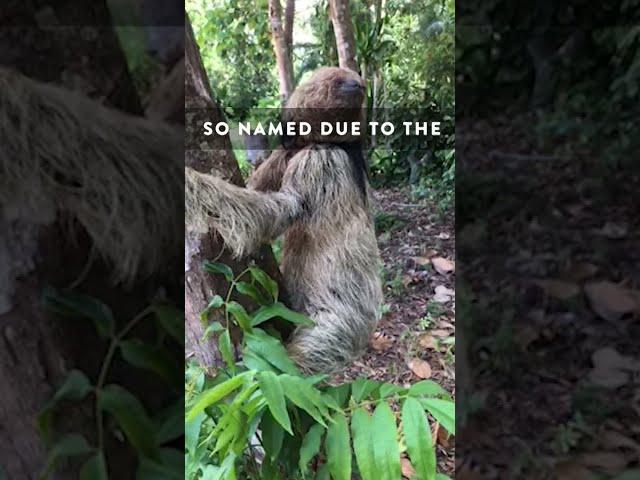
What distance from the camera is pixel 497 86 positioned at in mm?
728

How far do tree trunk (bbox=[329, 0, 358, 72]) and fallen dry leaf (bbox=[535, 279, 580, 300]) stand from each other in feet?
1.27

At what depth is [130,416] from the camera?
0.63 metres

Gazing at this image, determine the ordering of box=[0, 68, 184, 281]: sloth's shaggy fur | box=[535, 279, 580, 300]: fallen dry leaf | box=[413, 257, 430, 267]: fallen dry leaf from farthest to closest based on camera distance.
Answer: box=[535, 279, 580, 300]: fallen dry leaf, box=[413, 257, 430, 267]: fallen dry leaf, box=[0, 68, 184, 281]: sloth's shaggy fur

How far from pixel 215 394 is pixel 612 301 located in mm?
559

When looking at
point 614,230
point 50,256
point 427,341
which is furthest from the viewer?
point 614,230

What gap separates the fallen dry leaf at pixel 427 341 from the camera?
0.70 meters

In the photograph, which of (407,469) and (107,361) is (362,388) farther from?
(107,361)

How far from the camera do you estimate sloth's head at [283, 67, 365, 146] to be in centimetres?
66

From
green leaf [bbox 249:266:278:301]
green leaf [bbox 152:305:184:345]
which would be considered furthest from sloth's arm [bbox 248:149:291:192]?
green leaf [bbox 152:305:184:345]

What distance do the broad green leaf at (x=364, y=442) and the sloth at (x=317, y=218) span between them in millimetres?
97

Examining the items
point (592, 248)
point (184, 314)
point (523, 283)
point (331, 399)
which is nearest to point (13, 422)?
point (184, 314)

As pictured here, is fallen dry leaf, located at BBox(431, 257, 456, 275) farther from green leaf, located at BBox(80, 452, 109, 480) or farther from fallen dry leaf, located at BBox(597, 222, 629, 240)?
green leaf, located at BBox(80, 452, 109, 480)

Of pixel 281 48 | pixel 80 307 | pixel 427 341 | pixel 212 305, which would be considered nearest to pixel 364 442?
pixel 427 341

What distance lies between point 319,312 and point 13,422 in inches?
16.3
